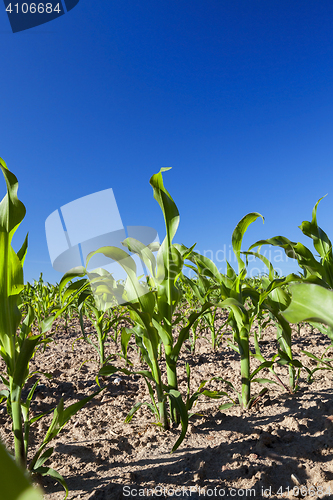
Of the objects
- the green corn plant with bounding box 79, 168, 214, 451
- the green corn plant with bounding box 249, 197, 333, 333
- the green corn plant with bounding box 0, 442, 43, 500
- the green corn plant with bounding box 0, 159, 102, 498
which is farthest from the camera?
the green corn plant with bounding box 249, 197, 333, 333

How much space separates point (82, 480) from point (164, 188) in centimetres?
139

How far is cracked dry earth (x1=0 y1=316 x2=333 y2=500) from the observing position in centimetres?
112

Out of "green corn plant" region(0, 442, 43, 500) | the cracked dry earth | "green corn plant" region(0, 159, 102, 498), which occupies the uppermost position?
"green corn plant" region(0, 159, 102, 498)

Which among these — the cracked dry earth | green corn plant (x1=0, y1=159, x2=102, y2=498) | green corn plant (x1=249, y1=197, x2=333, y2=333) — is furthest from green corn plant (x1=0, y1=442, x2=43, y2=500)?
green corn plant (x1=249, y1=197, x2=333, y2=333)

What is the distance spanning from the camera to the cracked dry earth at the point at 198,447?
1.12 meters

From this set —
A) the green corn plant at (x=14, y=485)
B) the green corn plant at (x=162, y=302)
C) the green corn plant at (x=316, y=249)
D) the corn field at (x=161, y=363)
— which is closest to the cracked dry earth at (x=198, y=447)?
the corn field at (x=161, y=363)

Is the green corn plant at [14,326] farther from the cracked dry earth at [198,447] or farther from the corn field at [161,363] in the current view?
the cracked dry earth at [198,447]

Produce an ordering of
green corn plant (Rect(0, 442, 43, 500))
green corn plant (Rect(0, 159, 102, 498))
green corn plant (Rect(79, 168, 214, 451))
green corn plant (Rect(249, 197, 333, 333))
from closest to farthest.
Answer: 1. green corn plant (Rect(0, 442, 43, 500))
2. green corn plant (Rect(0, 159, 102, 498))
3. green corn plant (Rect(79, 168, 214, 451))
4. green corn plant (Rect(249, 197, 333, 333))

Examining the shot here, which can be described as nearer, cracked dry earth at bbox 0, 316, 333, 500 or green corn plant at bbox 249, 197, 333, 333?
cracked dry earth at bbox 0, 316, 333, 500

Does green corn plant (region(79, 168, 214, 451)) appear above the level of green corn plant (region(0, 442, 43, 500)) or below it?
above

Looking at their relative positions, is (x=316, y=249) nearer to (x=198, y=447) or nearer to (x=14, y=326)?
(x=198, y=447)

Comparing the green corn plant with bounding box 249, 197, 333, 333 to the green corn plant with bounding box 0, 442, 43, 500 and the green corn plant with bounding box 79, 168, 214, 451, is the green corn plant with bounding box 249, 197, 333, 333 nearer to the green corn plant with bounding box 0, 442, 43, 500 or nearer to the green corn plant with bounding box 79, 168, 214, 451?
the green corn plant with bounding box 79, 168, 214, 451

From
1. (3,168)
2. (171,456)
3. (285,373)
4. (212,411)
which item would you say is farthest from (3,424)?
(285,373)

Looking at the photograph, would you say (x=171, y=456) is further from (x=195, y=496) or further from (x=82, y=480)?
(x=82, y=480)
